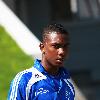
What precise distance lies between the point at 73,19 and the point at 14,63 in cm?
644

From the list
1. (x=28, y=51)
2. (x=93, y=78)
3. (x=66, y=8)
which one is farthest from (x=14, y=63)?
(x=66, y=8)

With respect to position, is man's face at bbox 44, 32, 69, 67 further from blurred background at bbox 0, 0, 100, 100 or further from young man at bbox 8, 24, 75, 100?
blurred background at bbox 0, 0, 100, 100

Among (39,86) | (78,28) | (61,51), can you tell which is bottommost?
(39,86)

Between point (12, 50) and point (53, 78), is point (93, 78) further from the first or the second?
point (53, 78)

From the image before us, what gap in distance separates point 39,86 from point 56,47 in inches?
12.1

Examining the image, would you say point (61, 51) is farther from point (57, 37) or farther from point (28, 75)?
point (28, 75)

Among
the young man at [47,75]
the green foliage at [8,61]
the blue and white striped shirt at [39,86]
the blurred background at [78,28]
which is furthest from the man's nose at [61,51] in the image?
the blurred background at [78,28]

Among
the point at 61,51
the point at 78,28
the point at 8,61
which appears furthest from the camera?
the point at 78,28

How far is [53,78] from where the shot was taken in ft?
14.0

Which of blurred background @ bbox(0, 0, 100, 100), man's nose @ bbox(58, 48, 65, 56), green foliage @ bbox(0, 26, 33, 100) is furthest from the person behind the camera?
blurred background @ bbox(0, 0, 100, 100)

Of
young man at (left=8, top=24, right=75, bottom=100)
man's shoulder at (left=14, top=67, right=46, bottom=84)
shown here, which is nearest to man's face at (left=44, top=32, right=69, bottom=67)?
young man at (left=8, top=24, right=75, bottom=100)

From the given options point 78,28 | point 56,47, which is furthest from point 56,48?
point 78,28

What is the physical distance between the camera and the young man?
4.05 metres

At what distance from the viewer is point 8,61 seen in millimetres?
11523
